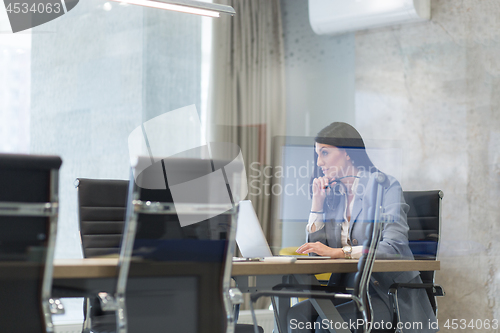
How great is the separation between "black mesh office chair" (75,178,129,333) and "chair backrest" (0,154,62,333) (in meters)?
1.17

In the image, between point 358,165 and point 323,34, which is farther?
point 323,34

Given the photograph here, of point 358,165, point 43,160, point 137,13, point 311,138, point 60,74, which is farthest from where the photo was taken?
point 311,138

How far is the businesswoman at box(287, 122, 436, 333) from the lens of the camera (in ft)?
7.77

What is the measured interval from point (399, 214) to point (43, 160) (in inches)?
64.4

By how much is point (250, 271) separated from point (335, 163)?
3.73 ft

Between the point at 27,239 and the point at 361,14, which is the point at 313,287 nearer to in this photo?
the point at 27,239

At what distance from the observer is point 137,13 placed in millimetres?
3805

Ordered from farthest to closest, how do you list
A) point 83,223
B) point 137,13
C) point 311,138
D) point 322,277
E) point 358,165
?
point 311,138 → point 137,13 → point 358,165 → point 83,223 → point 322,277

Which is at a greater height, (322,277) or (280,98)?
(280,98)

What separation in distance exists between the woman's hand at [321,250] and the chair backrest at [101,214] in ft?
3.15

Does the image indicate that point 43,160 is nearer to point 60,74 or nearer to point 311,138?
point 60,74

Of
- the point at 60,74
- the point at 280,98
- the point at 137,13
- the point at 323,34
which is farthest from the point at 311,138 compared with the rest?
the point at 60,74

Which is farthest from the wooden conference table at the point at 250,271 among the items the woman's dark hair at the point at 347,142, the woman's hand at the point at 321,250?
the woman's dark hair at the point at 347,142

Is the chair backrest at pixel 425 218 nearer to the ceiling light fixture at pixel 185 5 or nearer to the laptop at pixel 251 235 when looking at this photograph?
the laptop at pixel 251 235
